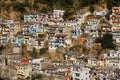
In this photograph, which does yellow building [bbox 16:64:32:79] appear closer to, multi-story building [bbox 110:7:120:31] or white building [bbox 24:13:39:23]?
multi-story building [bbox 110:7:120:31]

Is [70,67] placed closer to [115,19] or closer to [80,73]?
[80,73]

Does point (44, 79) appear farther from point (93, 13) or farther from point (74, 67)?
point (93, 13)

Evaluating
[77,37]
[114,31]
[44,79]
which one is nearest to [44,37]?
[77,37]

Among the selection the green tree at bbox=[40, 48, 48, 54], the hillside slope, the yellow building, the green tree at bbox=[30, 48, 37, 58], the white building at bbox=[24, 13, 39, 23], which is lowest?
the yellow building

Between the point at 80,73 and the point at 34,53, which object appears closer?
the point at 80,73

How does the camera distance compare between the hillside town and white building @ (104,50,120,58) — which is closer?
the hillside town

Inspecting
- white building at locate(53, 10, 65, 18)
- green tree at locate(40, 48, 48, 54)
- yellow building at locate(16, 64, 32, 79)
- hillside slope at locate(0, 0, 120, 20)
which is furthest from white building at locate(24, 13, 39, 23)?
yellow building at locate(16, 64, 32, 79)

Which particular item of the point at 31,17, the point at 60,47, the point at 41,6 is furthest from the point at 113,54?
the point at 41,6

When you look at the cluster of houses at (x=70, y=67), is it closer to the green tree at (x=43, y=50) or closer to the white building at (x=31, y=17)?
the green tree at (x=43, y=50)
